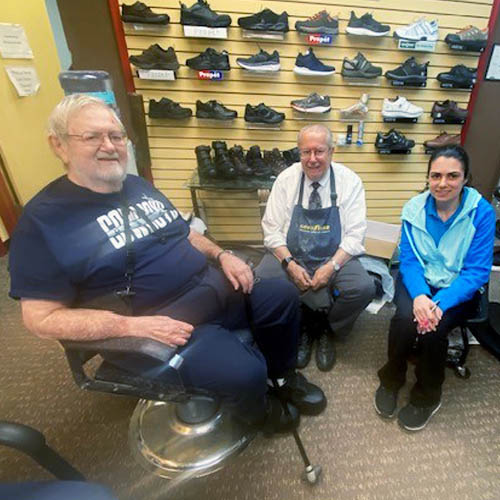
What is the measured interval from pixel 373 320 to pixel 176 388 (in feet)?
4.93

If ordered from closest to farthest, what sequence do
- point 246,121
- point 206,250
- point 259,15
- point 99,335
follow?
point 99,335 < point 206,250 < point 259,15 < point 246,121

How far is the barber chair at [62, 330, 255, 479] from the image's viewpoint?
3.22 ft

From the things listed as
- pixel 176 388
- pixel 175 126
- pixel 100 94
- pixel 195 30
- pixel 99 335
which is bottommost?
pixel 176 388

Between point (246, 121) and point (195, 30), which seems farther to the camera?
point (246, 121)

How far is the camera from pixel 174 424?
140 centimetres

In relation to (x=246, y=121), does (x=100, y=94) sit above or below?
above

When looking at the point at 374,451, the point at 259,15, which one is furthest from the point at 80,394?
the point at 259,15

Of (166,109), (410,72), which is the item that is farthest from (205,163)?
(410,72)

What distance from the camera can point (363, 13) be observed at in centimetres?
221

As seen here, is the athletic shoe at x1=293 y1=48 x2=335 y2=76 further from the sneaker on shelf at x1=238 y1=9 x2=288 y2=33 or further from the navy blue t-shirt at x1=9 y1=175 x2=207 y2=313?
the navy blue t-shirt at x1=9 y1=175 x2=207 y2=313

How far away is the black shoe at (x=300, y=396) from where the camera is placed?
1.43m

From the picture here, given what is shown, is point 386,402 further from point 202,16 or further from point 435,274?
point 202,16

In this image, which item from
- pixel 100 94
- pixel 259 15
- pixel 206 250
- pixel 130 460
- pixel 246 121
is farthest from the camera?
pixel 246 121

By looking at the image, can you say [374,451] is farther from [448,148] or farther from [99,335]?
[448,148]
